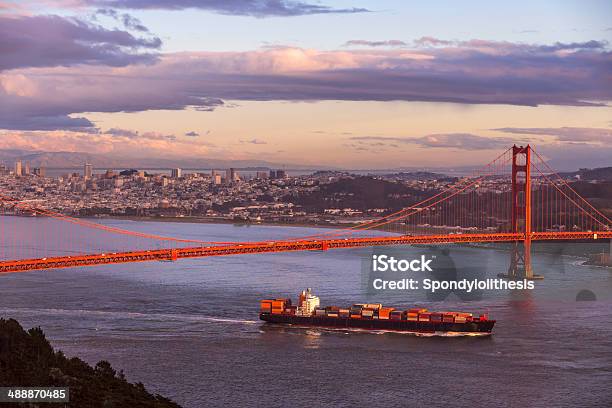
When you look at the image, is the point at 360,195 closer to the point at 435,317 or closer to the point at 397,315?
the point at 397,315

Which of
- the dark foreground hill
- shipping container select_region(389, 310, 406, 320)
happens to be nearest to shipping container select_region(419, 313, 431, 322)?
shipping container select_region(389, 310, 406, 320)

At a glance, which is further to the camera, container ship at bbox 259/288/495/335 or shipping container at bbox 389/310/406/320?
shipping container at bbox 389/310/406/320

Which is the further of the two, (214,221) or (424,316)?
(214,221)

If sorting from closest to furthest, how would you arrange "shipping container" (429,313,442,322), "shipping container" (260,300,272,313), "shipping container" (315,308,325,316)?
"shipping container" (429,313,442,322)
"shipping container" (315,308,325,316)
"shipping container" (260,300,272,313)

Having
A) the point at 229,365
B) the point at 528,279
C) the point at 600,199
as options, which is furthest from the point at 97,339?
the point at 600,199

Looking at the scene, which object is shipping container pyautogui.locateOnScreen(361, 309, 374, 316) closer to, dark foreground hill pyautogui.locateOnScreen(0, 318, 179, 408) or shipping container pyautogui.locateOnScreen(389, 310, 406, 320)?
shipping container pyautogui.locateOnScreen(389, 310, 406, 320)

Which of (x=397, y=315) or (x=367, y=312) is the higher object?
(x=367, y=312)

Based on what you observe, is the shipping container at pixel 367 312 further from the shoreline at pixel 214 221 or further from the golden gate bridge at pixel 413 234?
the shoreline at pixel 214 221

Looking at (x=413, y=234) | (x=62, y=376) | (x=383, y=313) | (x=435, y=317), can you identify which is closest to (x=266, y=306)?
(x=383, y=313)
